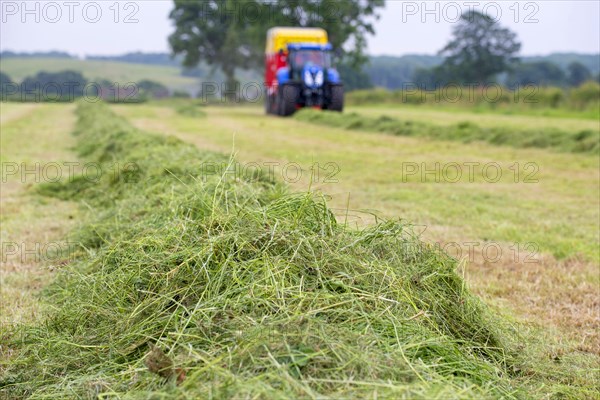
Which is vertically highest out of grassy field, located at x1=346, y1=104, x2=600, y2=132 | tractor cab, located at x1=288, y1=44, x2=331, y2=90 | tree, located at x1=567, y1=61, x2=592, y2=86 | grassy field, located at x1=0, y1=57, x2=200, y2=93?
grassy field, located at x1=0, y1=57, x2=200, y2=93

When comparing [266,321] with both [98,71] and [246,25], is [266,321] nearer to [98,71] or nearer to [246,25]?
[246,25]

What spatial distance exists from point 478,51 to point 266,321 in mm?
73974

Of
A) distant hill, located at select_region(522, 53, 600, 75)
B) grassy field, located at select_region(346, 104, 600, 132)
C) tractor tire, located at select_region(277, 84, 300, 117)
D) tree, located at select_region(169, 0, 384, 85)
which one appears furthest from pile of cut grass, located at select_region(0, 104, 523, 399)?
distant hill, located at select_region(522, 53, 600, 75)

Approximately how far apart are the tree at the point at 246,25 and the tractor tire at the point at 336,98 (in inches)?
700

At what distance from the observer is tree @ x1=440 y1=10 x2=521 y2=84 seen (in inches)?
2771

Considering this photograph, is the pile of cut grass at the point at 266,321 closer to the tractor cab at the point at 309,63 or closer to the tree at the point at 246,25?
the tractor cab at the point at 309,63

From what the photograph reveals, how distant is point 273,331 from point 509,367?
134 centimetres

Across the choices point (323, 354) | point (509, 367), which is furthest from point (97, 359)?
point (509, 367)

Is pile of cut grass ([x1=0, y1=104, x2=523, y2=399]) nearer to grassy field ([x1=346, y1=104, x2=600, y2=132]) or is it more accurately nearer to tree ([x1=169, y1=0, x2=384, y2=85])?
grassy field ([x1=346, y1=104, x2=600, y2=132])

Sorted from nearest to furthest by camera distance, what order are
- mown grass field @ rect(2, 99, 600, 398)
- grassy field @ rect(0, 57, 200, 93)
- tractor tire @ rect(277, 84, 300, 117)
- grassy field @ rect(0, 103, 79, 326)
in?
mown grass field @ rect(2, 99, 600, 398) < grassy field @ rect(0, 103, 79, 326) < tractor tire @ rect(277, 84, 300, 117) < grassy field @ rect(0, 57, 200, 93)

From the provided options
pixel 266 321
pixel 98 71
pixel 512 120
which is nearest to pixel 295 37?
pixel 512 120

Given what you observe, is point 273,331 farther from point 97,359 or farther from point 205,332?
point 97,359

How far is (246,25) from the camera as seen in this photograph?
50.8 metres

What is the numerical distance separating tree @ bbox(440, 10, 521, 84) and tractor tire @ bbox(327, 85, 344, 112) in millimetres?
47527
